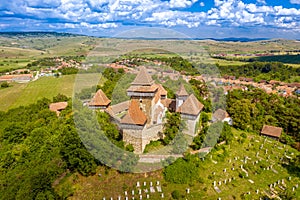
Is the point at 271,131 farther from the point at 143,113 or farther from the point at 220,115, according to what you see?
the point at 143,113

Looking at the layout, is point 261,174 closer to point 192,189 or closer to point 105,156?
point 192,189

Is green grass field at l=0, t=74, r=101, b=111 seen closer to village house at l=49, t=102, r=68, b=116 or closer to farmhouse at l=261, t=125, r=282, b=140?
village house at l=49, t=102, r=68, b=116

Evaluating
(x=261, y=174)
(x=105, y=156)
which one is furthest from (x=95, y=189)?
(x=261, y=174)

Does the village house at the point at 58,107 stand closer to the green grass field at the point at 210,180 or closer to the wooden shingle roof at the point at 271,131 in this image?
the green grass field at the point at 210,180

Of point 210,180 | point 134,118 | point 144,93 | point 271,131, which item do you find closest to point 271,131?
point 271,131

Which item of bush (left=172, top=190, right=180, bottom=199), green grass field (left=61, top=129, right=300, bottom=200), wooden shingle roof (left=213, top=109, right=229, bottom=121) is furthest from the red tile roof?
wooden shingle roof (left=213, top=109, right=229, bottom=121)

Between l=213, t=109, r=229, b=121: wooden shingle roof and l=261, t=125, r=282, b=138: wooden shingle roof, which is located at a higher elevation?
l=213, t=109, r=229, b=121: wooden shingle roof
